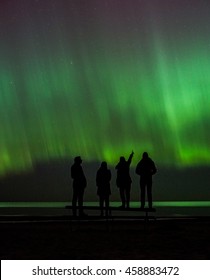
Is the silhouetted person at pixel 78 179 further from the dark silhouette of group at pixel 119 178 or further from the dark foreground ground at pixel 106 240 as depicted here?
the dark foreground ground at pixel 106 240

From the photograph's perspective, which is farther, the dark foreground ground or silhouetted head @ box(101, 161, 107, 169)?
silhouetted head @ box(101, 161, 107, 169)

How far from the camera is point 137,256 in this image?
15047mm

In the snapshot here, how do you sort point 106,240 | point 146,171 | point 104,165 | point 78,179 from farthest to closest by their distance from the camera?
point 104,165 < point 78,179 < point 146,171 < point 106,240

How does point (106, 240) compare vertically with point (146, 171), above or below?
below

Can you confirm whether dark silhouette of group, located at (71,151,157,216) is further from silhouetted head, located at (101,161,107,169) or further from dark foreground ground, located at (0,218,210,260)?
dark foreground ground, located at (0,218,210,260)

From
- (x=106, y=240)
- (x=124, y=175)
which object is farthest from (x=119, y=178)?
(x=106, y=240)

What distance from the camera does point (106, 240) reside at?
1930cm

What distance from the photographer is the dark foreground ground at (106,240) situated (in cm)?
1551

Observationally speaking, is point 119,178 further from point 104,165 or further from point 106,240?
point 106,240

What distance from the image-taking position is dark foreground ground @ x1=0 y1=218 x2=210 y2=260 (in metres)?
15.5

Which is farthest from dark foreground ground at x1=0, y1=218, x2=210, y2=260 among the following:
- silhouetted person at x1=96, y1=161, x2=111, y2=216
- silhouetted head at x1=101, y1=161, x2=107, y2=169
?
silhouetted head at x1=101, y1=161, x2=107, y2=169

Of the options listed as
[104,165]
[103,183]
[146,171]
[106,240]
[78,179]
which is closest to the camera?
[106,240]

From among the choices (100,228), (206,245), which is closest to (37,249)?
(206,245)

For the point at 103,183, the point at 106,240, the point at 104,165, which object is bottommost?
the point at 106,240
